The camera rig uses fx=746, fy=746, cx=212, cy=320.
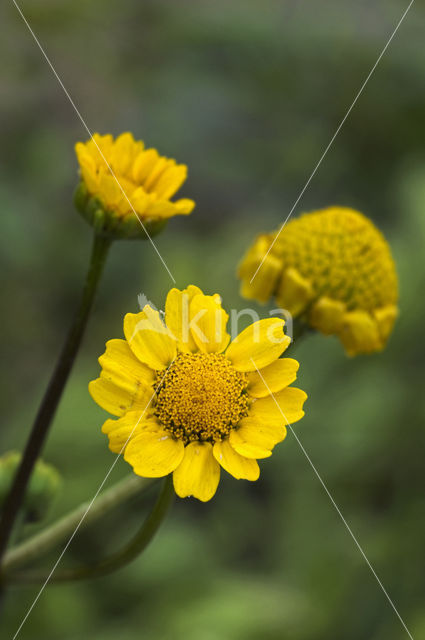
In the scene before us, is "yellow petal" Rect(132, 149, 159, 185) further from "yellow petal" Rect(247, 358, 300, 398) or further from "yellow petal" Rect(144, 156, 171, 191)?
"yellow petal" Rect(247, 358, 300, 398)

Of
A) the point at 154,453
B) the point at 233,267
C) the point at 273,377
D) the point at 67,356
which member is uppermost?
the point at 273,377

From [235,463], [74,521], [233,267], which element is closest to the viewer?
[235,463]

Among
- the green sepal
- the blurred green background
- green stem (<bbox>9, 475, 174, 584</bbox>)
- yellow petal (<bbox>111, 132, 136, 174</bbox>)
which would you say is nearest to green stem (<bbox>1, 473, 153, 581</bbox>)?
green stem (<bbox>9, 475, 174, 584</bbox>)

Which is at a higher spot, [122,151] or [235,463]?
[122,151]

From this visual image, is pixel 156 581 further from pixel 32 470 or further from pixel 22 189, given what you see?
pixel 22 189

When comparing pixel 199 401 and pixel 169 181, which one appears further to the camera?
pixel 169 181

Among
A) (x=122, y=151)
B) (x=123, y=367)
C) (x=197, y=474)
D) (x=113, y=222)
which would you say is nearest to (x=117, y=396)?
(x=123, y=367)

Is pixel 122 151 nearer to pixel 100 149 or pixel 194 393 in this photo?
pixel 100 149

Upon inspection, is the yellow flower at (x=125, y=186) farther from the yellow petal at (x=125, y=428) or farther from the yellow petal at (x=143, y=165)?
the yellow petal at (x=125, y=428)
